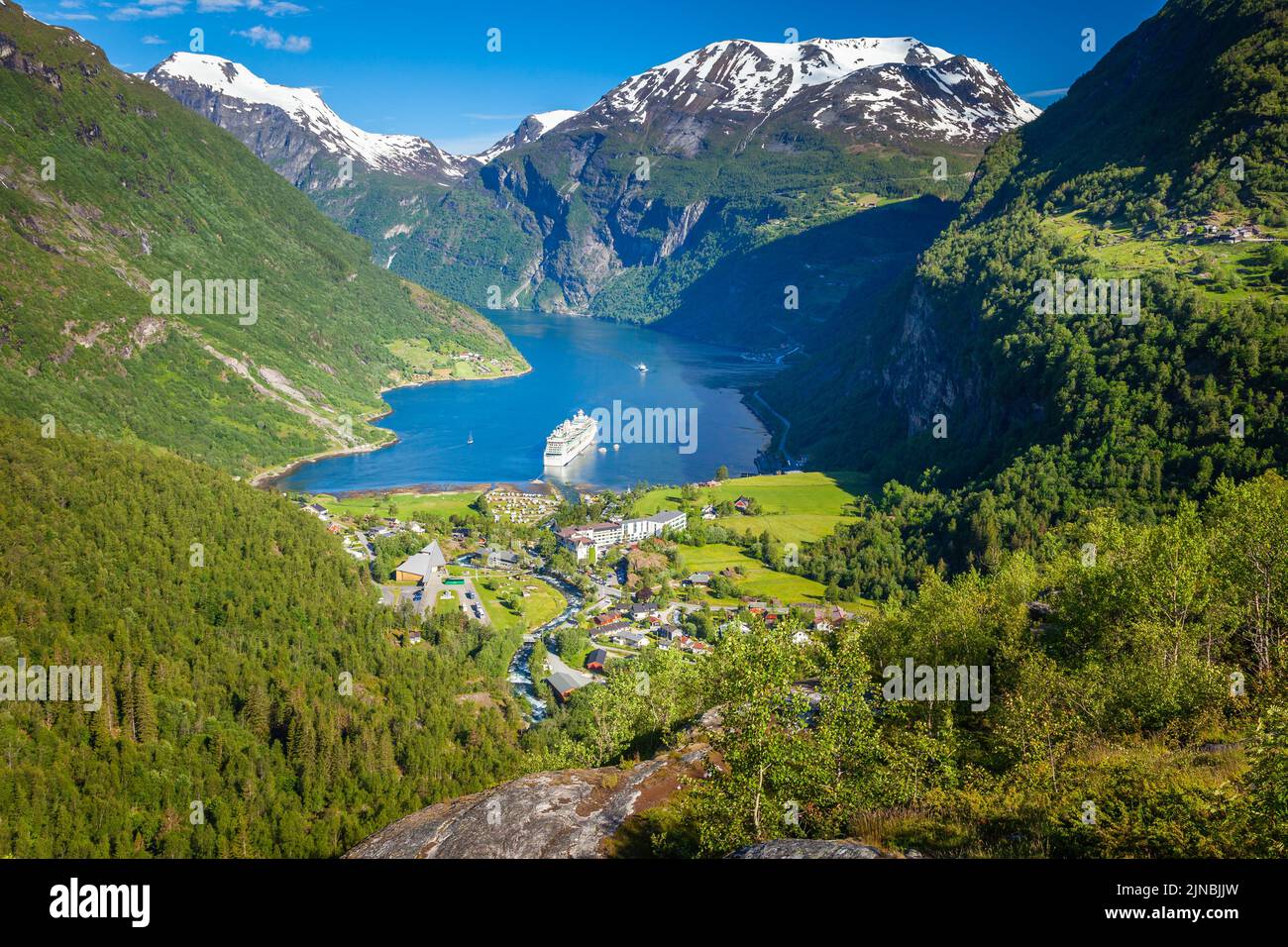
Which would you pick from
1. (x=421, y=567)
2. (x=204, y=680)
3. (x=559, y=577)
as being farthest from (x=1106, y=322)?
(x=204, y=680)

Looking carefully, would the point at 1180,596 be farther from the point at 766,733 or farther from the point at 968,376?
the point at 968,376

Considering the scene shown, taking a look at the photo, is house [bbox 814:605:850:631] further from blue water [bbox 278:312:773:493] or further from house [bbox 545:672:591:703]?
blue water [bbox 278:312:773:493]

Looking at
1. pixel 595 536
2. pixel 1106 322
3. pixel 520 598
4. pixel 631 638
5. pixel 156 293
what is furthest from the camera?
pixel 156 293

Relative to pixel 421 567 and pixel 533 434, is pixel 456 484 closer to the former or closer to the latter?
pixel 533 434

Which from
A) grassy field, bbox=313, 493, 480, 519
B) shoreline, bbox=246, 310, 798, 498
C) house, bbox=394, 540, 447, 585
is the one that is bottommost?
house, bbox=394, 540, 447, 585

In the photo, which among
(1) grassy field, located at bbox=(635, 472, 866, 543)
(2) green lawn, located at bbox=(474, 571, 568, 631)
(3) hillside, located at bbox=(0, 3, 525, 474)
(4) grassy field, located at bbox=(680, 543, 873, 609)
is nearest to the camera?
(2) green lawn, located at bbox=(474, 571, 568, 631)

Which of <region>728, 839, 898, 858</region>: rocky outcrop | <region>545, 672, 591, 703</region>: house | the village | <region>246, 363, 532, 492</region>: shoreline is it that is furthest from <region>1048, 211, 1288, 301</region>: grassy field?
<region>246, 363, 532, 492</region>: shoreline
